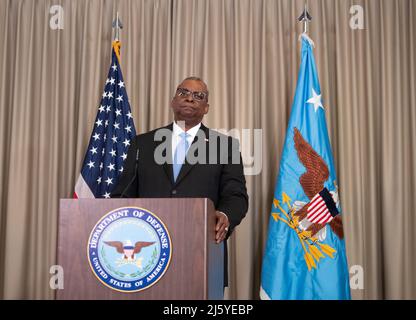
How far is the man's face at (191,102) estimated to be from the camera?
3068 mm

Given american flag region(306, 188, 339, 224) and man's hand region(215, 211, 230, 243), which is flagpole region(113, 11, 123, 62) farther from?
man's hand region(215, 211, 230, 243)

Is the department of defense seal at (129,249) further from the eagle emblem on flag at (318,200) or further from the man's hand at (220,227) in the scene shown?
the eagle emblem on flag at (318,200)

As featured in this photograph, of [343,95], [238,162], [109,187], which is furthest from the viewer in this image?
[343,95]

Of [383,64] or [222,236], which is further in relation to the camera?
[383,64]

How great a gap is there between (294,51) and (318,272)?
6.11 feet

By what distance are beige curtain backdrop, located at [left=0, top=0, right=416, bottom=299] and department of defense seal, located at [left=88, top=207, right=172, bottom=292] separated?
2.50 metres

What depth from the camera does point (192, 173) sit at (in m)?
2.80

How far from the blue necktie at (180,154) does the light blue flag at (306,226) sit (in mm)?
1181

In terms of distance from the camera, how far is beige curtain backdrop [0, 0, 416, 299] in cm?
427

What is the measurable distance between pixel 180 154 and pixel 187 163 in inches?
Answer: 6.1

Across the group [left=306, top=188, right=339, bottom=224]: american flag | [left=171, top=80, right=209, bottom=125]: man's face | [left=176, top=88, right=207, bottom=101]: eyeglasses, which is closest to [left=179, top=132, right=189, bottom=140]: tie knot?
[left=171, top=80, right=209, bottom=125]: man's face

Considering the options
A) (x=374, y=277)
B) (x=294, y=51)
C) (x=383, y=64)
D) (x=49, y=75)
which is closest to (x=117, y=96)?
(x=49, y=75)

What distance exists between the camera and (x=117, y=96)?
4.25 meters
